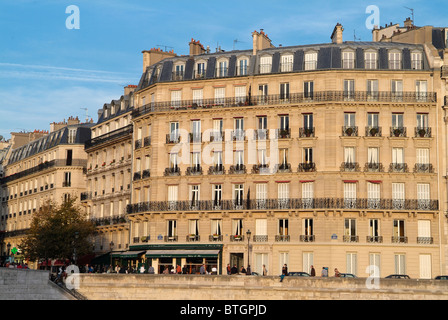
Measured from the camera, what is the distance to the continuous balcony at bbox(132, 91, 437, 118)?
60719mm

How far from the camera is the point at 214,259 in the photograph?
6181 centimetres

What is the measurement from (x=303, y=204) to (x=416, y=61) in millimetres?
12965

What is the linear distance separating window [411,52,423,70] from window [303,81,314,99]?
7214 millimetres

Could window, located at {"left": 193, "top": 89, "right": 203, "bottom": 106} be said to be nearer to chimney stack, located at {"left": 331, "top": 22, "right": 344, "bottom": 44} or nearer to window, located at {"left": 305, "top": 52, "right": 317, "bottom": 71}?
window, located at {"left": 305, "top": 52, "right": 317, "bottom": 71}

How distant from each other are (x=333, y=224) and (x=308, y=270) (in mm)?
3550

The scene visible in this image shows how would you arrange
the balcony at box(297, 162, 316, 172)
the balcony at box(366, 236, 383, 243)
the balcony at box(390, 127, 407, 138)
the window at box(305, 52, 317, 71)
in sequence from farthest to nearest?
the window at box(305, 52, 317, 71), the balcony at box(390, 127, 407, 138), the balcony at box(297, 162, 316, 172), the balcony at box(366, 236, 383, 243)

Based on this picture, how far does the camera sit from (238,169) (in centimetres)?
6231

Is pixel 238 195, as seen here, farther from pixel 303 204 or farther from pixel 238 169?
pixel 303 204

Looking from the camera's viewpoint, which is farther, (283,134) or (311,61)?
(311,61)

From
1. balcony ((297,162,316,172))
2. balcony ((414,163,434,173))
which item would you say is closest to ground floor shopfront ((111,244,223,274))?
balcony ((297,162,316,172))

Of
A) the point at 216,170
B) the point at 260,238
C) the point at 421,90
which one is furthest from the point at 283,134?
the point at 421,90

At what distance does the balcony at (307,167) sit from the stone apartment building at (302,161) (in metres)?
0.14

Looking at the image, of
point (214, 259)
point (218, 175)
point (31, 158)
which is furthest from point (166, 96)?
point (31, 158)

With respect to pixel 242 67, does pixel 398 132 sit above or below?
below
